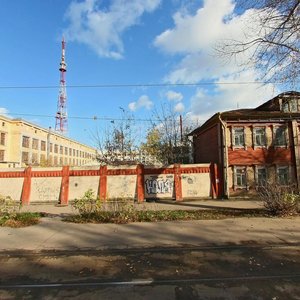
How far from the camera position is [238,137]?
24.9 meters

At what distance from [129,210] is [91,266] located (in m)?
5.37

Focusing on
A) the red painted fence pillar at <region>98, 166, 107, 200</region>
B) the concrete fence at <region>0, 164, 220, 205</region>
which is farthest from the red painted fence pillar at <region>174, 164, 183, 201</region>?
the red painted fence pillar at <region>98, 166, 107, 200</region>

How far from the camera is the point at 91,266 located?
6.90 m

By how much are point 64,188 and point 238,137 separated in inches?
525

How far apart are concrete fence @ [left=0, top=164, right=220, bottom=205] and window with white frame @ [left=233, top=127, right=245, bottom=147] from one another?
9.18ft

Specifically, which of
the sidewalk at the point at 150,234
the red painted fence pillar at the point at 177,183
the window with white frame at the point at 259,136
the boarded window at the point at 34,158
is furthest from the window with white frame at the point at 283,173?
the boarded window at the point at 34,158

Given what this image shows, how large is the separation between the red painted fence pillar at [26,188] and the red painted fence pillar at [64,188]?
7.46 feet

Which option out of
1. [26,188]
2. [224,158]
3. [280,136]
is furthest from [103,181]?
[280,136]

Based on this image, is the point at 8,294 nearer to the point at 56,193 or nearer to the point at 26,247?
the point at 26,247

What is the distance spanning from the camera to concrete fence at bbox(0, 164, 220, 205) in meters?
23.2

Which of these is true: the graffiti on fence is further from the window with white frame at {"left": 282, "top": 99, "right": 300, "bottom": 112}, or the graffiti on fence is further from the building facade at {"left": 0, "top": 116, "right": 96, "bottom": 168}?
the building facade at {"left": 0, "top": 116, "right": 96, "bottom": 168}

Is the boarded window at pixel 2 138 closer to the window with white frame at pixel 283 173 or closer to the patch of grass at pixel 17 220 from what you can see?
the window with white frame at pixel 283 173

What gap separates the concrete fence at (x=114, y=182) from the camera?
76.2 ft

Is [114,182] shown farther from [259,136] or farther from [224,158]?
[259,136]
